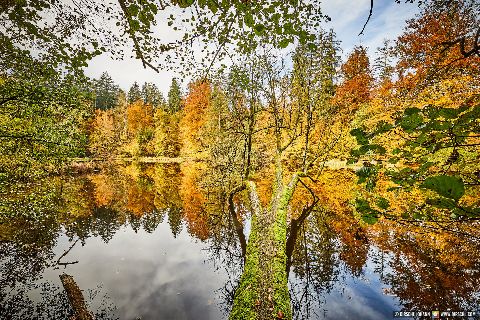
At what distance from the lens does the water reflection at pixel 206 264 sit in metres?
5.87

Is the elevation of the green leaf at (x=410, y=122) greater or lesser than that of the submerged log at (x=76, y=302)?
greater

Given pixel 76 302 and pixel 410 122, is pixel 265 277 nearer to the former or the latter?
pixel 410 122

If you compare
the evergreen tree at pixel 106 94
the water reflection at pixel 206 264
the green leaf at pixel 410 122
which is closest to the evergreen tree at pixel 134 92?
the evergreen tree at pixel 106 94

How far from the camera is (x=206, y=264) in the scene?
26.4ft

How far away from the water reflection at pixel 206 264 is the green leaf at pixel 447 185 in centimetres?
525

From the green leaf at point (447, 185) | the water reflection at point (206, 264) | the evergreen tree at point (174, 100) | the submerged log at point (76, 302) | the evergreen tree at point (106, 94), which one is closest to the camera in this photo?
the green leaf at point (447, 185)

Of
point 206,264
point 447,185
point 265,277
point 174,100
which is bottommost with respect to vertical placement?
point 206,264

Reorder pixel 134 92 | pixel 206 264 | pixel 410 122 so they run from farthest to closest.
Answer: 1. pixel 134 92
2. pixel 206 264
3. pixel 410 122

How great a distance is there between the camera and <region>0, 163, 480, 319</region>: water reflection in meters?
5.87

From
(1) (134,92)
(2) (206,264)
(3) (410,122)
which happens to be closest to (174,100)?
(1) (134,92)

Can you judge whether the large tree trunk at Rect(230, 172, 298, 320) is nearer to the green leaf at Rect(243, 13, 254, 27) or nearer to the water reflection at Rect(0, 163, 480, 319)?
the water reflection at Rect(0, 163, 480, 319)

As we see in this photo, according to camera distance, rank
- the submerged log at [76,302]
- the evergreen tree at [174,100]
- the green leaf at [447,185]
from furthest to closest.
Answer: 1. the evergreen tree at [174,100]
2. the submerged log at [76,302]
3. the green leaf at [447,185]

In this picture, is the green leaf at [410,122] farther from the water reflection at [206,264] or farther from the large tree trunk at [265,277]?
the water reflection at [206,264]

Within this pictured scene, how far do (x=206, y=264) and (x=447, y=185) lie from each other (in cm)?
787
